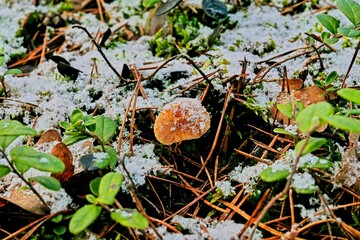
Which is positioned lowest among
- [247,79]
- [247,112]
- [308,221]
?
[308,221]

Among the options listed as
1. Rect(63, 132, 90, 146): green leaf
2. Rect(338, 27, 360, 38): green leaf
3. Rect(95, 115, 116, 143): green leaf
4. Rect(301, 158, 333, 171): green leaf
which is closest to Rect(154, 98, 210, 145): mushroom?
Rect(95, 115, 116, 143): green leaf

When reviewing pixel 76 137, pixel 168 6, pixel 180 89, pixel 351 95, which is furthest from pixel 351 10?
pixel 76 137

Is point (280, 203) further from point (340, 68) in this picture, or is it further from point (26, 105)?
point (26, 105)

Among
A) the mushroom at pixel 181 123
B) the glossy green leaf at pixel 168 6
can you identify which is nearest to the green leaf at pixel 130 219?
the mushroom at pixel 181 123

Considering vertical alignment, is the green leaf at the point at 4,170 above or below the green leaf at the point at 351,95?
below

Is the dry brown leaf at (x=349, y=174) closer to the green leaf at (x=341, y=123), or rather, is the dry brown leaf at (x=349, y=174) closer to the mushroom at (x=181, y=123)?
the green leaf at (x=341, y=123)

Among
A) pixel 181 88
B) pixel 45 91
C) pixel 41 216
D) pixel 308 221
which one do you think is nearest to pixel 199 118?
pixel 181 88
